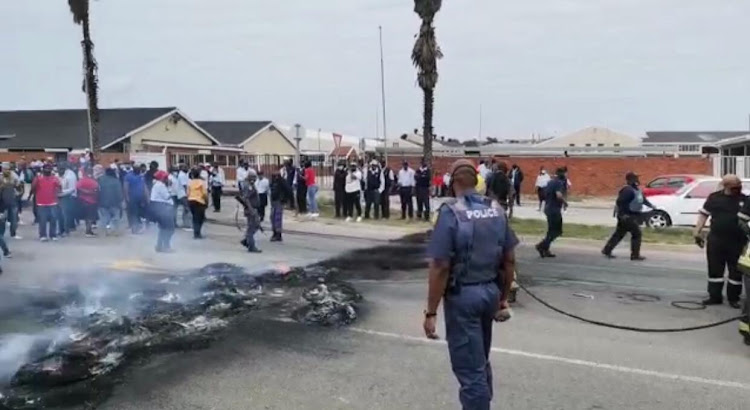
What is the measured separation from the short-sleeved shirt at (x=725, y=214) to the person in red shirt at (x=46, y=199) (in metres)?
12.7

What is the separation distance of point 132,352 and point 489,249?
380cm

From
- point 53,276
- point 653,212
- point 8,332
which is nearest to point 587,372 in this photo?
point 8,332

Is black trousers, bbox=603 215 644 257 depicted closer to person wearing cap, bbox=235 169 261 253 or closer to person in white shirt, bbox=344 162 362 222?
person wearing cap, bbox=235 169 261 253

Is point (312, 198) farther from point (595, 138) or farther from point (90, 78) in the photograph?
point (595, 138)

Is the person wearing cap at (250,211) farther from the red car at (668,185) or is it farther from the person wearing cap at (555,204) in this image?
the red car at (668,185)

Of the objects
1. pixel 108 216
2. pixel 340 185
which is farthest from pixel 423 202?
pixel 108 216

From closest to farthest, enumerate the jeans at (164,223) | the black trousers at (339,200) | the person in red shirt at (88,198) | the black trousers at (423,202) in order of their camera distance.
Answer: the jeans at (164,223) < the person in red shirt at (88,198) < the black trousers at (423,202) < the black trousers at (339,200)

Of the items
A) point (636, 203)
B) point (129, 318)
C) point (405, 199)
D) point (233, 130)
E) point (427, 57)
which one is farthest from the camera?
point (233, 130)

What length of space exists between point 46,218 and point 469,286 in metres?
13.2

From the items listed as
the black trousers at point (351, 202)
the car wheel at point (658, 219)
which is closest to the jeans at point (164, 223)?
the black trousers at point (351, 202)

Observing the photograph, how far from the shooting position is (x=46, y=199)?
1505cm

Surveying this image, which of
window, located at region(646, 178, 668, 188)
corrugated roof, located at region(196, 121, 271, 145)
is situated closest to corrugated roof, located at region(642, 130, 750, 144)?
corrugated roof, located at region(196, 121, 271, 145)

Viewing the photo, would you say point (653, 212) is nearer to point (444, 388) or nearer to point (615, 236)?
point (615, 236)

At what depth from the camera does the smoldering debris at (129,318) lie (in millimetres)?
5730
